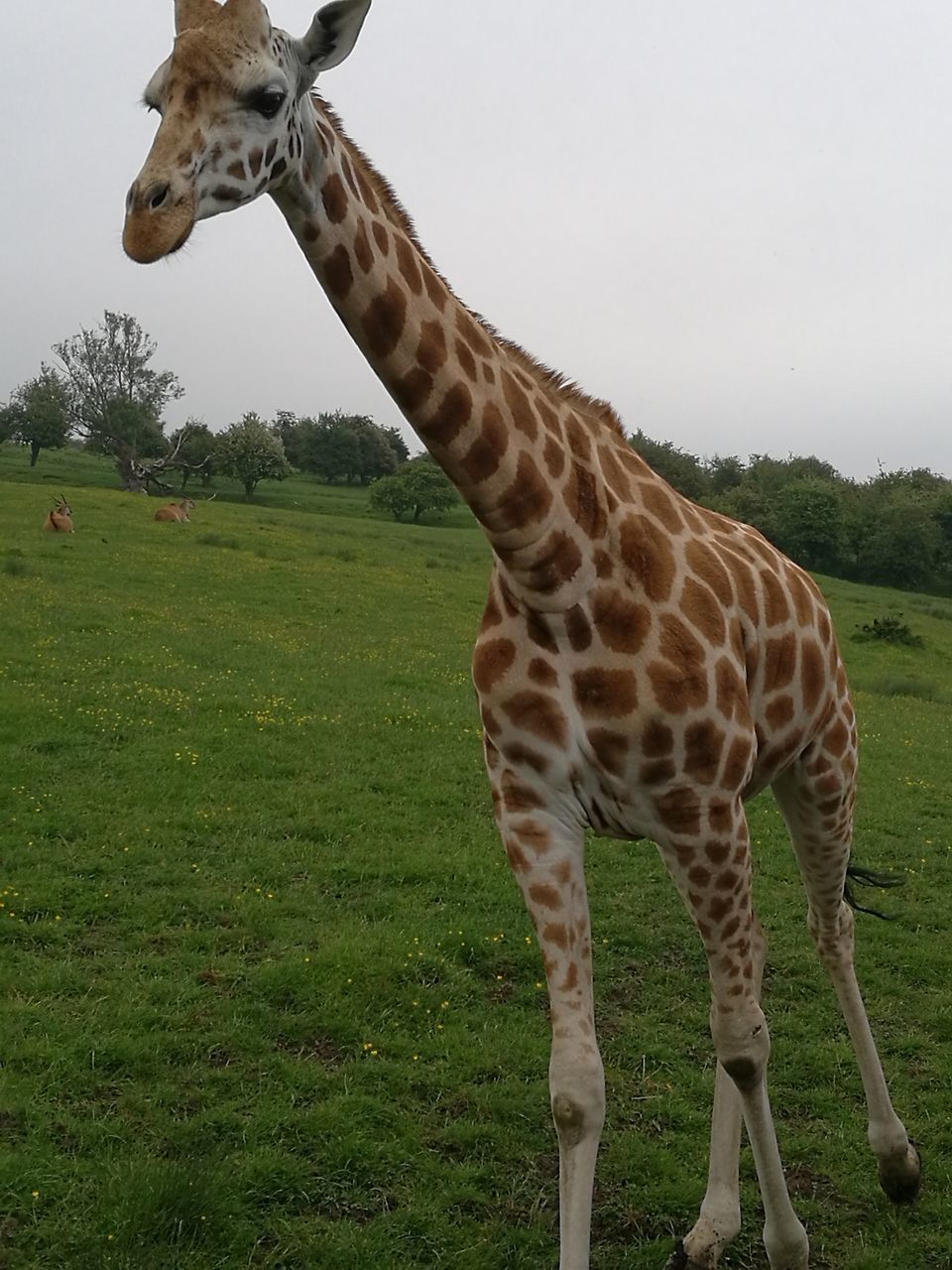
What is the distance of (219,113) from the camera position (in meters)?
2.27

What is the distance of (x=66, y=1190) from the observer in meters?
3.70

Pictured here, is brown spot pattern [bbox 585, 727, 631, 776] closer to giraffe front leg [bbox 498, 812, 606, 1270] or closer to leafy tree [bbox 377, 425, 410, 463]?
giraffe front leg [bbox 498, 812, 606, 1270]

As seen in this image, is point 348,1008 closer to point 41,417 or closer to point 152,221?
point 152,221

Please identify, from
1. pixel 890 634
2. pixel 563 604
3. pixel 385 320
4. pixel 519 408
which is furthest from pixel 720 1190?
pixel 890 634

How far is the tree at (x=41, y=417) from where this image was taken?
56.0 meters

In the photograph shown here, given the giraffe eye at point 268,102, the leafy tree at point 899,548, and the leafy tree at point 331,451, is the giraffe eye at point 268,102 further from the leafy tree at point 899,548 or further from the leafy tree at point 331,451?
the leafy tree at point 331,451

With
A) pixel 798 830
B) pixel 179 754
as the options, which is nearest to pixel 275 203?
pixel 798 830

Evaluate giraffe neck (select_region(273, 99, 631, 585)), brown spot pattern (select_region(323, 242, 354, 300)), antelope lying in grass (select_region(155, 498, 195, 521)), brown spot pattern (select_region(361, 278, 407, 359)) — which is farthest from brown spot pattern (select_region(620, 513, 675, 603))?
antelope lying in grass (select_region(155, 498, 195, 521))

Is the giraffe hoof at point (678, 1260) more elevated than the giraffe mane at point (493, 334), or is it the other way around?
the giraffe mane at point (493, 334)

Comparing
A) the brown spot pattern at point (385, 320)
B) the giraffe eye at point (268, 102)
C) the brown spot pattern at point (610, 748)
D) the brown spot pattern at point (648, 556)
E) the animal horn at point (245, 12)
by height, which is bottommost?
the brown spot pattern at point (610, 748)

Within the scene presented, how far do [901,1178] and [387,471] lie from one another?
6515 cm

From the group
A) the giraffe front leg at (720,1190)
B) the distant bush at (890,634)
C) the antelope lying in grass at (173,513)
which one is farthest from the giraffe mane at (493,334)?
the antelope lying in grass at (173,513)

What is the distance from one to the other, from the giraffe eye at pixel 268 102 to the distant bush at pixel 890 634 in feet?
82.3

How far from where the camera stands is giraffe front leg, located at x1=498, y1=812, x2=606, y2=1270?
9.99ft
